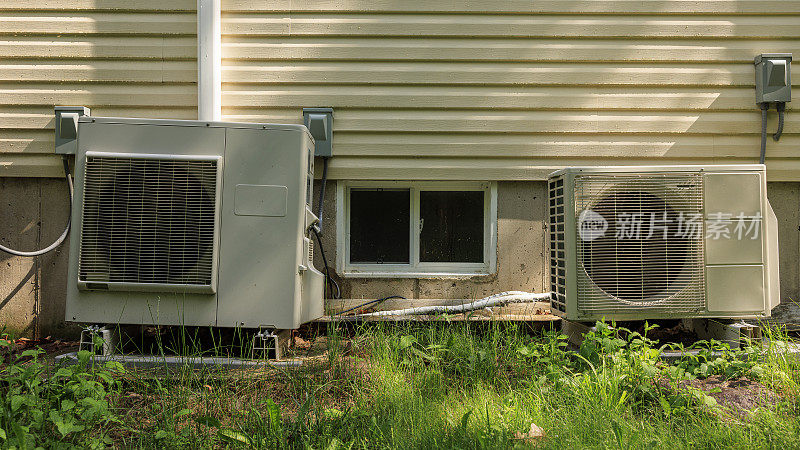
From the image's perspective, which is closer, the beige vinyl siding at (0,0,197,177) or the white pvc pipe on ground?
the white pvc pipe on ground

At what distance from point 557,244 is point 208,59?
2658mm

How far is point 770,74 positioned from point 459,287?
264cm

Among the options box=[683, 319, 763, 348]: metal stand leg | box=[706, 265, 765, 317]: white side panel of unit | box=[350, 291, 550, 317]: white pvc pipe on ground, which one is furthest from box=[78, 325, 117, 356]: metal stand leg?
box=[683, 319, 763, 348]: metal stand leg

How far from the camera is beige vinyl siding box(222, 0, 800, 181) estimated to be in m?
3.94

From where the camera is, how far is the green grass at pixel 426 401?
1956 mm

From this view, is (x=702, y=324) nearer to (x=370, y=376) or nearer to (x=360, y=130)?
(x=370, y=376)

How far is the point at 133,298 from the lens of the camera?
279 cm

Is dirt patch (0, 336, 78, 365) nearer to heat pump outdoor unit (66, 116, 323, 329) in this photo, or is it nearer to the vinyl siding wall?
heat pump outdoor unit (66, 116, 323, 329)

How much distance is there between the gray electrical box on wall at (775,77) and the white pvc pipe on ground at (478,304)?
7.05ft

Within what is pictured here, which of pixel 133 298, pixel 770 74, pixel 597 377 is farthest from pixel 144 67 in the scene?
pixel 770 74

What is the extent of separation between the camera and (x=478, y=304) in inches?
141

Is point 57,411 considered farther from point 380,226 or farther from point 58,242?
point 380,226

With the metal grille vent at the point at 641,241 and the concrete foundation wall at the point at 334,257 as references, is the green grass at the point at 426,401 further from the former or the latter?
the concrete foundation wall at the point at 334,257

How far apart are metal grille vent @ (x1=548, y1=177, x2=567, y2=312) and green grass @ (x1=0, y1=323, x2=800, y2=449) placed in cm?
32
